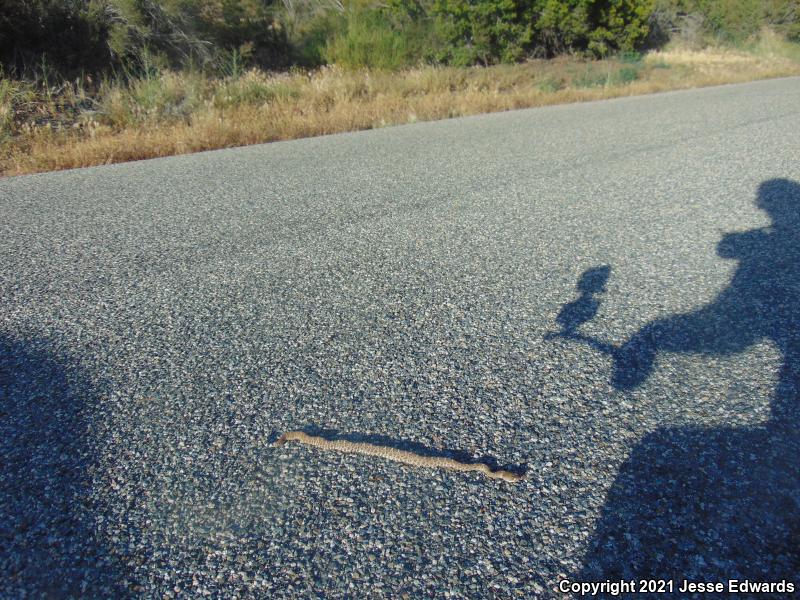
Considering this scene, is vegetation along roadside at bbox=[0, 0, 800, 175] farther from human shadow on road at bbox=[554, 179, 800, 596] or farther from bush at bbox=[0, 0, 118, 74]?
human shadow on road at bbox=[554, 179, 800, 596]

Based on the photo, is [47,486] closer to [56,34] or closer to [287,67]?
[56,34]

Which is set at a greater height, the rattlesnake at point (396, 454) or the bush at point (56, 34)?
the bush at point (56, 34)

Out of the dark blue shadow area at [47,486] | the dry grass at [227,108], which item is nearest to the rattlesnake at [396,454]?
the dark blue shadow area at [47,486]

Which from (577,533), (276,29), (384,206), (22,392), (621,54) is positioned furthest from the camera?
(621,54)

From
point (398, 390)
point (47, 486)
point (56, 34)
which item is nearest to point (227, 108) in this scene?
point (56, 34)

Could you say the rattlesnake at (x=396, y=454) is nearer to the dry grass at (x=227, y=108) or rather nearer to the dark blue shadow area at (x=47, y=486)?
the dark blue shadow area at (x=47, y=486)

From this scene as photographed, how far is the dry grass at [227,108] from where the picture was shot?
7016 millimetres

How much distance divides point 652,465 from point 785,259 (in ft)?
7.93

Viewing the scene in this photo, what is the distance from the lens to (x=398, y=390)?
2332 millimetres

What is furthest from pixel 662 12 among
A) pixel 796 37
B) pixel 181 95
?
pixel 181 95

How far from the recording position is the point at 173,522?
1719 millimetres

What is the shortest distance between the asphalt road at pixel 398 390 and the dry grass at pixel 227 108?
2.56 metres

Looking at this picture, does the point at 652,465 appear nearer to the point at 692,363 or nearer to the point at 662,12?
the point at 692,363

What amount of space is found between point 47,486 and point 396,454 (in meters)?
1.17
